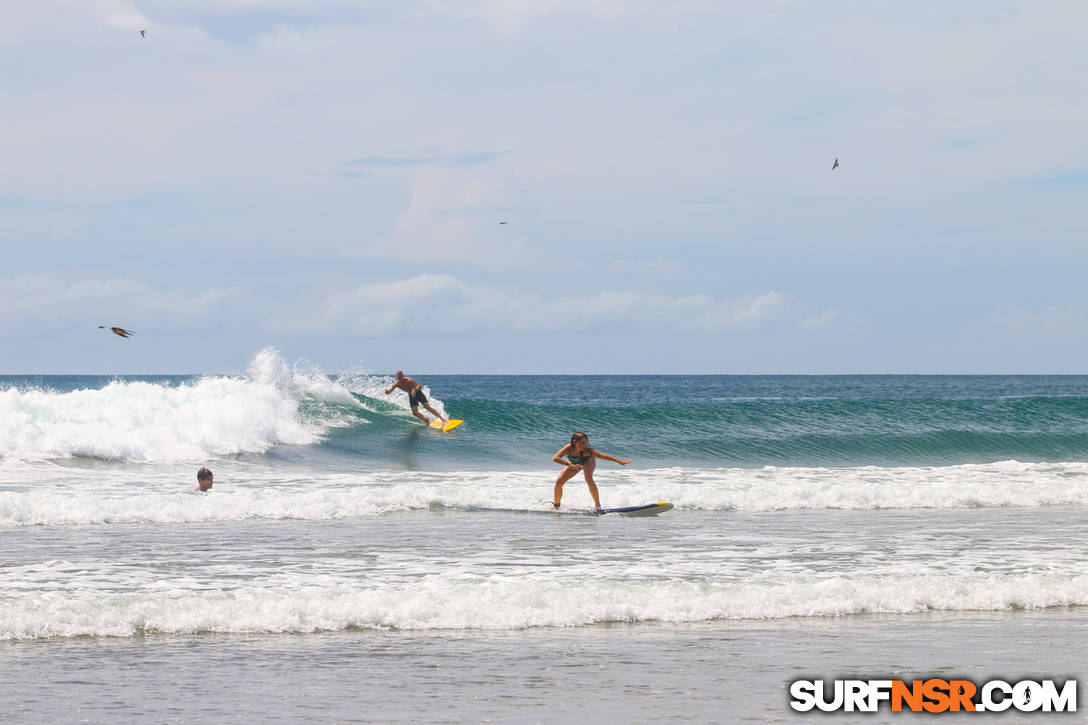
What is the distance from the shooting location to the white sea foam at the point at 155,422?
22.2 meters

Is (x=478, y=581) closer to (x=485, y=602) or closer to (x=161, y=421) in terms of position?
(x=485, y=602)

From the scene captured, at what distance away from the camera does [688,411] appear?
38844 mm

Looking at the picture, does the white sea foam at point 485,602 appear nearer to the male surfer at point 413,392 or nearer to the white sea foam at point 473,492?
the white sea foam at point 473,492

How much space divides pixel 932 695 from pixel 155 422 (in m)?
21.1

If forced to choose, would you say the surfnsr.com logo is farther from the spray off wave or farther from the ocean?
the spray off wave

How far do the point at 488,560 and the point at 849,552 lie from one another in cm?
440

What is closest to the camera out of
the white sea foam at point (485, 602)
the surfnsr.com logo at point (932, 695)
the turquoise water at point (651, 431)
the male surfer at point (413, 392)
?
the surfnsr.com logo at point (932, 695)

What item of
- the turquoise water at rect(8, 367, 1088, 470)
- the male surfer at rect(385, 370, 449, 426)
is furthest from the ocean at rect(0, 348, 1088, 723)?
the male surfer at rect(385, 370, 449, 426)

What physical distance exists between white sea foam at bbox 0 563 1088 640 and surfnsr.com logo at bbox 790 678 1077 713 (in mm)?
2449

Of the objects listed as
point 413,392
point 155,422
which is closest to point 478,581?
point 155,422

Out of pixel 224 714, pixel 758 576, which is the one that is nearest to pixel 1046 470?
pixel 758 576

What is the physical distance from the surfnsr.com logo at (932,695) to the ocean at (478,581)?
0.54ft

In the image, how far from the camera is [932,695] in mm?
6695

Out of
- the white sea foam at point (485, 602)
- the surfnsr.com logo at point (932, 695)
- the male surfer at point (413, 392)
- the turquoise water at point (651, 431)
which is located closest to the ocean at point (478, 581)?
the white sea foam at point (485, 602)
